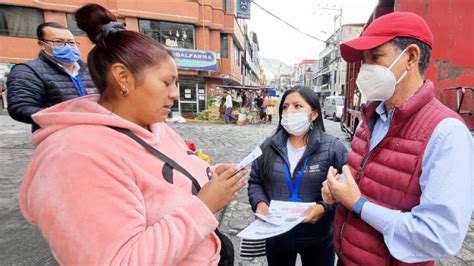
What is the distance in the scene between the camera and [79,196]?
73cm

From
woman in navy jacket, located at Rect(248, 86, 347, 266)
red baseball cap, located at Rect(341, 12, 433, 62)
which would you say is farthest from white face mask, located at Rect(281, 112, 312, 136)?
red baseball cap, located at Rect(341, 12, 433, 62)

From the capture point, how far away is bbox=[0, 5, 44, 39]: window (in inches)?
591

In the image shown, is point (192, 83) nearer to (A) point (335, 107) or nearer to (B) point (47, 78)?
(A) point (335, 107)

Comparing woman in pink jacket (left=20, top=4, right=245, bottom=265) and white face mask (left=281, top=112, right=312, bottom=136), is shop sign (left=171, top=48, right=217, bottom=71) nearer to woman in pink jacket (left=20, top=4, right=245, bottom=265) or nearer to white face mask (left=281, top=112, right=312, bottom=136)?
white face mask (left=281, top=112, right=312, bottom=136)

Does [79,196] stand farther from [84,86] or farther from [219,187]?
[84,86]

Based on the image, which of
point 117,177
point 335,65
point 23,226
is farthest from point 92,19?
point 335,65

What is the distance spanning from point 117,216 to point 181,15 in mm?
17570

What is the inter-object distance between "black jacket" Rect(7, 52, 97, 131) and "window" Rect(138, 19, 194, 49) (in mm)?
14770

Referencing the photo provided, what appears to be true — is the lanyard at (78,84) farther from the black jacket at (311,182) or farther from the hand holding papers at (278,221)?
the hand holding papers at (278,221)

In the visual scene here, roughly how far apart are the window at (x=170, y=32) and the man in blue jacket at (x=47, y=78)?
14639mm

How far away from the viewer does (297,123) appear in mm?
1894

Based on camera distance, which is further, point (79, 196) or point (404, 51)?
point (404, 51)

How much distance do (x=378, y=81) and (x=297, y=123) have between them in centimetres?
69

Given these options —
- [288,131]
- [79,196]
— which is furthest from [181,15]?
[79,196]
